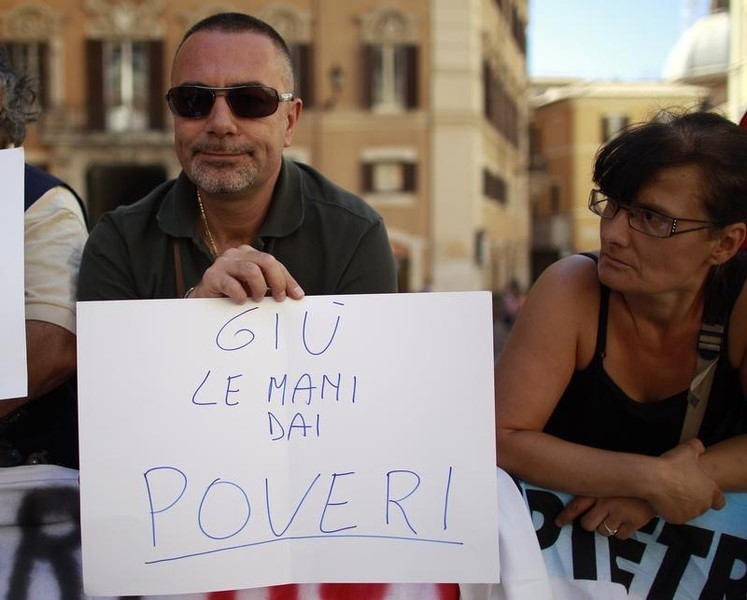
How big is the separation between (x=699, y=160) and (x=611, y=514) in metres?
0.71

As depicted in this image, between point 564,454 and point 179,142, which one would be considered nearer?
point 564,454

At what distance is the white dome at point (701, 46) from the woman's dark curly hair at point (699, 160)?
46.2ft

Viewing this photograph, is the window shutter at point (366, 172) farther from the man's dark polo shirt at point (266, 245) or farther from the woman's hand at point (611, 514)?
the woman's hand at point (611, 514)

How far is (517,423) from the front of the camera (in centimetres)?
182

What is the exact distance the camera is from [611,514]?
1750 mm

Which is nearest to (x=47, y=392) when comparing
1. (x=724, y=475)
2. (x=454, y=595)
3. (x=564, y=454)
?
(x=454, y=595)

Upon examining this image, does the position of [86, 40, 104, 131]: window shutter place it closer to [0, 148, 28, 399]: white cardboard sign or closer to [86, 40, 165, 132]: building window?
[86, 40, 165, 132]: building window

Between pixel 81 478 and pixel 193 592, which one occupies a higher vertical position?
pixel 81 478

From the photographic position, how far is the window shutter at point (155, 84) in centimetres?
1972

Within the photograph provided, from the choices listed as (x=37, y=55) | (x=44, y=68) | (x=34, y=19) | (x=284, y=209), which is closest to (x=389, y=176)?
(x=44, y=68)

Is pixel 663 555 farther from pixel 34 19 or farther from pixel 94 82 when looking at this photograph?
pixel 34 19

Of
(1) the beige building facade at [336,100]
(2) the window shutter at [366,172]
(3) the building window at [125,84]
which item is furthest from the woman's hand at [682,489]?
(3) the building window at [125,84]

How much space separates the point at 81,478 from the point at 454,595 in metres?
0.71

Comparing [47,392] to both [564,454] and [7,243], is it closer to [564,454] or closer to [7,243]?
[7,243]
